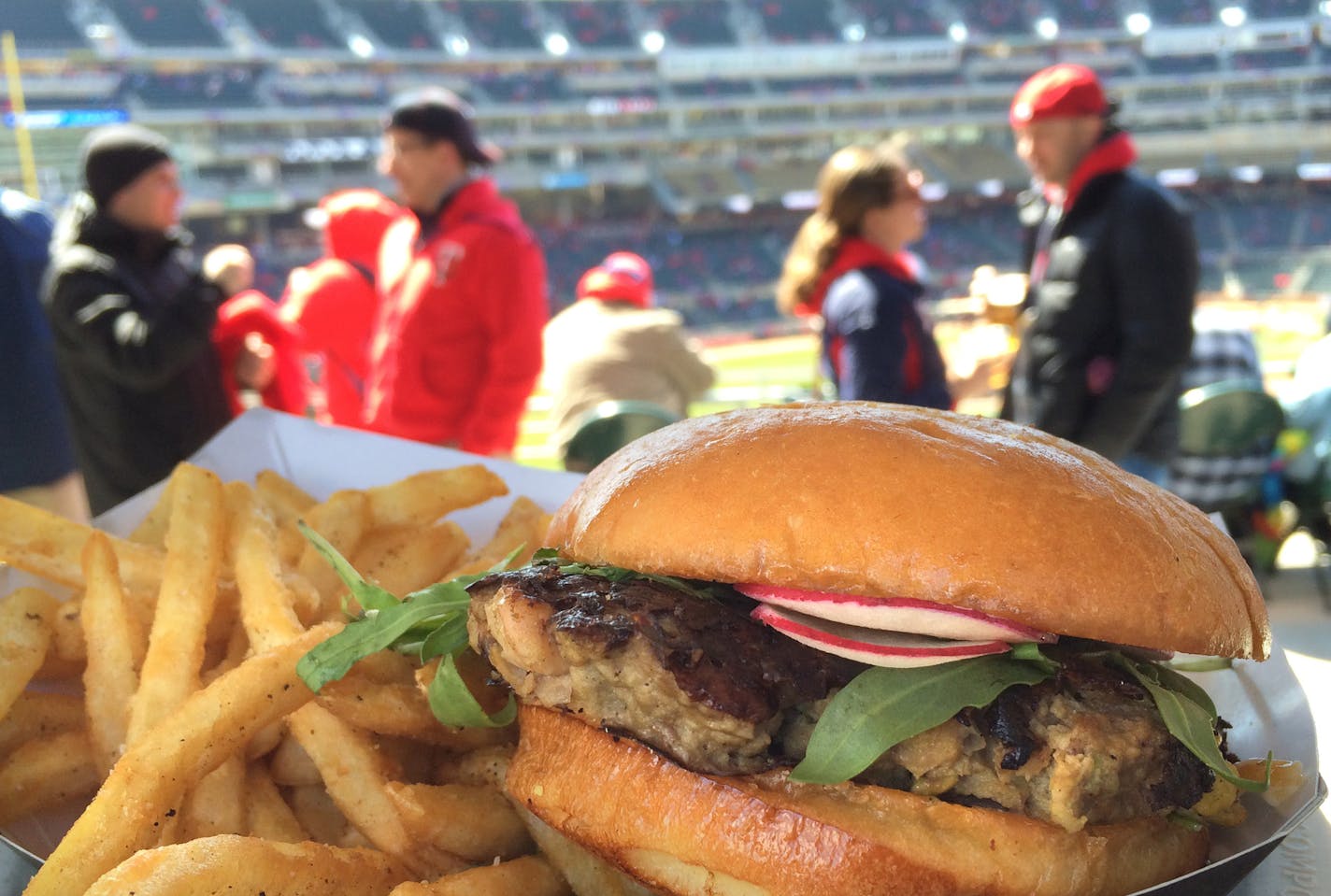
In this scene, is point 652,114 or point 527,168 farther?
point 652,114

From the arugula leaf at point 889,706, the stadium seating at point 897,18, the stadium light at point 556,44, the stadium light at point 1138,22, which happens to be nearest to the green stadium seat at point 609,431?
the arugula leaf at point 889,706

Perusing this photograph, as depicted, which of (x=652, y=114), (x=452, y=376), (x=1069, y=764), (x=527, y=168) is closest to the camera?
(x=1069, y=764)

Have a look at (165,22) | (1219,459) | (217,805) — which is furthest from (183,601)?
(165,22)

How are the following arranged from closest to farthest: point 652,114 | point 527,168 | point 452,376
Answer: point 452,376 → point 527,168 → point 652,114

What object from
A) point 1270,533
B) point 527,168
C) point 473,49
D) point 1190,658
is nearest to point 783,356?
point 527,168

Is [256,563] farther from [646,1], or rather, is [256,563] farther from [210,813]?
[646,1]
